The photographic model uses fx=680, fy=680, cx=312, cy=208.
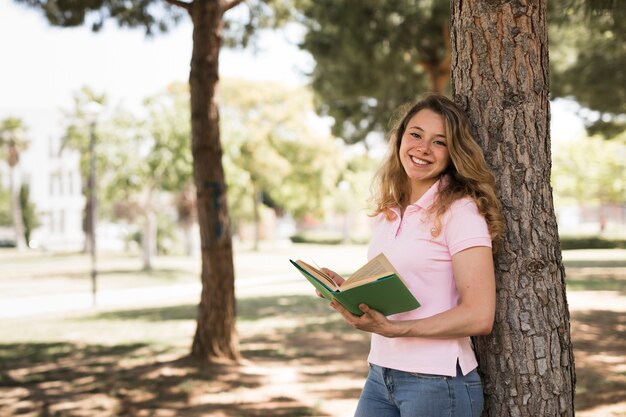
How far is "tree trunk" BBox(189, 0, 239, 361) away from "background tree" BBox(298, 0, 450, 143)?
169 inches

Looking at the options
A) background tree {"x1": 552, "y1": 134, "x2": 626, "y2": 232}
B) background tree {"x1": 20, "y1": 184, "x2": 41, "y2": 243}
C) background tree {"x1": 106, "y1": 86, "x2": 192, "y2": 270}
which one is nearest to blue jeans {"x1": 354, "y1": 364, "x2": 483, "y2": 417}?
background tree {"x1": 106, "y1": 86, "x2": 192, "y2": 270}

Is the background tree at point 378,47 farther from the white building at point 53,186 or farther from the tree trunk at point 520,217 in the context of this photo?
the white building at point 53,186

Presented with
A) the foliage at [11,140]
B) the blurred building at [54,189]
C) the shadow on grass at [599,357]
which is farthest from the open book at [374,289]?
the blurred building at [54,189]

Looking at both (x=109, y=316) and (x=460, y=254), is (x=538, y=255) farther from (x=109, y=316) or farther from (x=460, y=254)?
(x=109, y=316)

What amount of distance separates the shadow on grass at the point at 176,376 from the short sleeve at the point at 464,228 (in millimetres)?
3636

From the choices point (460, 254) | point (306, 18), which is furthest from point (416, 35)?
point (460, 254)

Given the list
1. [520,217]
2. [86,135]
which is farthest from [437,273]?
[86,135]

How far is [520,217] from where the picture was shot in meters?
2.56

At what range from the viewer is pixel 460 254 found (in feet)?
7.22

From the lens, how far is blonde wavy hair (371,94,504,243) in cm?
232

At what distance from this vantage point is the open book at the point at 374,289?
2089mm

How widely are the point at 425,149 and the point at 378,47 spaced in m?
10.9

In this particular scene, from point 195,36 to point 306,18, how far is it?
243 inches

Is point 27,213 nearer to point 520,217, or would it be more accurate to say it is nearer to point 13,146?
point 13,146
